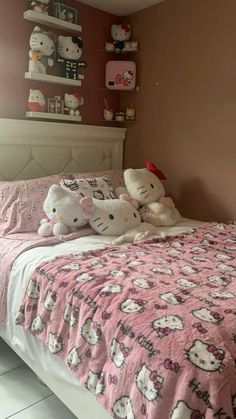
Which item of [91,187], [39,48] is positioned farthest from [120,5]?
[91,187]

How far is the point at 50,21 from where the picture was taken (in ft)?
8.03

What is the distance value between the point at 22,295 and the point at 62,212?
1.97 ft

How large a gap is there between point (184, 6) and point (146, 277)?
2231 mm

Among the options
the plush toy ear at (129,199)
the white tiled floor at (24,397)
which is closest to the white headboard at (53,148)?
the plush toy ear at (129,199)

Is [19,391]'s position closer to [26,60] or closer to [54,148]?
[54,148]

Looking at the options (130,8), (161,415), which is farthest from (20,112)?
(161,415)

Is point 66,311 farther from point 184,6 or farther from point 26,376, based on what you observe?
point 184,6

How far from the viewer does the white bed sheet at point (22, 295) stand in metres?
1.34

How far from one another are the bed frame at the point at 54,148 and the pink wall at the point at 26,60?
0.55ft

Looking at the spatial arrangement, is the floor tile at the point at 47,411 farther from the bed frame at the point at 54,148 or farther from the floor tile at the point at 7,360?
the bed frame at the point at 54,148

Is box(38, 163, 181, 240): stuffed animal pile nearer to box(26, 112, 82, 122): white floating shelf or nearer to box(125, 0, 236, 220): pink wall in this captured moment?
box(125, 0, 236, 220): pink wall

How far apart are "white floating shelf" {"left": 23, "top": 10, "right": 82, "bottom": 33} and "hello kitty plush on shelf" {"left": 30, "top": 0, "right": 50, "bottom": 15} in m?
0.05

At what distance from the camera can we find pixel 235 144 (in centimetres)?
245

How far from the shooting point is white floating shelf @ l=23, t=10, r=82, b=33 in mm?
2384
